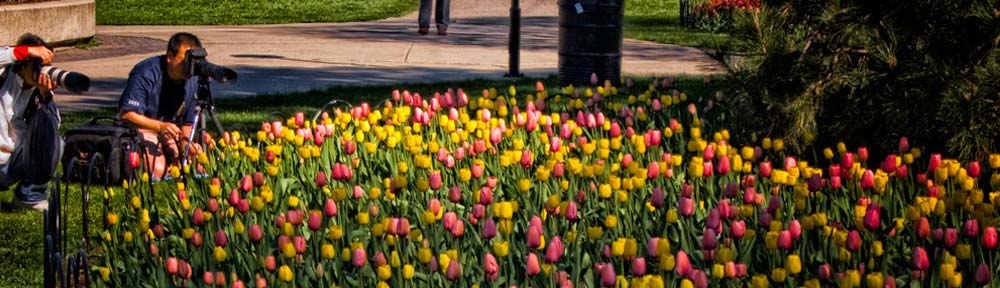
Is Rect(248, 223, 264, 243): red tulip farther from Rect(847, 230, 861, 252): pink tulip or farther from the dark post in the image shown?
the dark post

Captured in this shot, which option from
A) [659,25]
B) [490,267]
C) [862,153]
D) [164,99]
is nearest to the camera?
[490,267]

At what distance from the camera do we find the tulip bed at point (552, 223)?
4.39 m

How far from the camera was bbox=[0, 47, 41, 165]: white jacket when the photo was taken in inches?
295

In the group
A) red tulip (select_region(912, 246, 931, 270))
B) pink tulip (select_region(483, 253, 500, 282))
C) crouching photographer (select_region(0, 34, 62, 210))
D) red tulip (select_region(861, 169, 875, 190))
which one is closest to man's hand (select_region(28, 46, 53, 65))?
crouching photographer (select_region(0, 34, 62, 210))

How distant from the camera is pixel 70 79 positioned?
6809 mm

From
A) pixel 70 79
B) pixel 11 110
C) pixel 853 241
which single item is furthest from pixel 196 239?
pixel 11 110

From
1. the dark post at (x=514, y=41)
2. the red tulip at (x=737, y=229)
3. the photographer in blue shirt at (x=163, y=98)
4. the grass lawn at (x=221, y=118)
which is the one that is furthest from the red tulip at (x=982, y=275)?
the dark post at (x=514, y=41)

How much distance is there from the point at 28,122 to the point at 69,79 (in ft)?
3.28

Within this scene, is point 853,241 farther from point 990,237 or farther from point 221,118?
Result: point 221,118

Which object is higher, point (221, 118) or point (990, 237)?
point (990, 237)

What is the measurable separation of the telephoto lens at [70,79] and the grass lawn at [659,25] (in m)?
8.67

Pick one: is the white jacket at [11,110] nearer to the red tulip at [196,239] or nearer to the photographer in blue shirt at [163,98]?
the photographer in blue shirt at [163,98]

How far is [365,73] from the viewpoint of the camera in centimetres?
1413

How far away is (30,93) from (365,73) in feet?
21.8
